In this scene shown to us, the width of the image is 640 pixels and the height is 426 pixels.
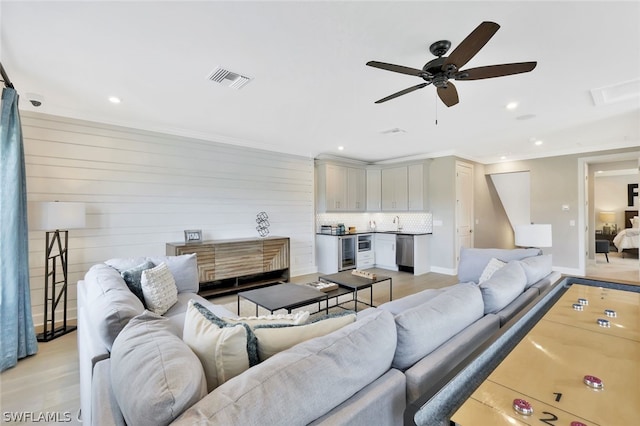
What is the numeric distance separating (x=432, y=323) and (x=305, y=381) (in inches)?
29.3

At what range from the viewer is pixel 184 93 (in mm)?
3188

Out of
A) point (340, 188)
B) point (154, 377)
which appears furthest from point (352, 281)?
point (340, 188)

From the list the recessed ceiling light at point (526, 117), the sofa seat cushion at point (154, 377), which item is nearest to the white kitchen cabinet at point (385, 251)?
the recessed ceiling light at point (526, 117)

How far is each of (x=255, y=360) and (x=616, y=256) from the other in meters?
11.0

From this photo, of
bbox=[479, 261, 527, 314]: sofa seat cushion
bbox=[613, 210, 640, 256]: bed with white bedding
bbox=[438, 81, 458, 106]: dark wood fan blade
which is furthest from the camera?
bbox=[613, 210, 640, 256]: bed with white bedding

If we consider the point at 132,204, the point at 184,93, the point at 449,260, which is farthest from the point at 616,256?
the point at 132,204

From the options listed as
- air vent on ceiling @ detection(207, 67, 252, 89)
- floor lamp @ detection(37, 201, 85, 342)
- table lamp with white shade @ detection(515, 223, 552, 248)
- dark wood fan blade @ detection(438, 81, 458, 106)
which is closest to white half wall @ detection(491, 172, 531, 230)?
table lamp with white shade @ detection(515, 223, 552, 248)

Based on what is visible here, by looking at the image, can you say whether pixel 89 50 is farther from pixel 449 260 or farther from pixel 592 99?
pixel 449 260

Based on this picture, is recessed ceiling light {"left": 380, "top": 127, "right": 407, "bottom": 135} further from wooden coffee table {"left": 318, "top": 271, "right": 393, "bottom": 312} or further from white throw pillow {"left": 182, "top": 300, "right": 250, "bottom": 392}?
white throw pillow {"left": 182, "top": 300, "right": 250, "bottom": 392}

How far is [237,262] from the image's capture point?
4695mm

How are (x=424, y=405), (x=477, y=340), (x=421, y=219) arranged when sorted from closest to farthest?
(x=424, y=405) → (x=477, y=340) → (x=421, y=219)

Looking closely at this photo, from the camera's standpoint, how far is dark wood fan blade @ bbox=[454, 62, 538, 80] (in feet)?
6.57

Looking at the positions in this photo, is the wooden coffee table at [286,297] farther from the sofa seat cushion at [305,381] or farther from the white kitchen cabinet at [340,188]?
the white kitchen cabinet at [340,188]

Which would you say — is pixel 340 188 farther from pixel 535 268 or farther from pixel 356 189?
pixel 535 268
